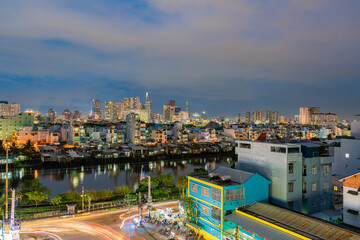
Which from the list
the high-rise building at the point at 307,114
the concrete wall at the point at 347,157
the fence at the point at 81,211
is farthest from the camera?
the high-rise building at the point at 307,114

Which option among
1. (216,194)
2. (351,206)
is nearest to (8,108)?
(216,194)

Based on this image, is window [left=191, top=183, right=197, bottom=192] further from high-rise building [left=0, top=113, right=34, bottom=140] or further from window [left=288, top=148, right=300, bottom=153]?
high-rise building [left=0, top=113, right=34, bottom=140]

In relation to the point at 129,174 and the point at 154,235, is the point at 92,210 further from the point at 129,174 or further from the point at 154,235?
the point at 129,174

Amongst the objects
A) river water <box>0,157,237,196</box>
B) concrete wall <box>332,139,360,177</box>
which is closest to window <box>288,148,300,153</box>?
concrete wall <box>332,139,360,177</box>

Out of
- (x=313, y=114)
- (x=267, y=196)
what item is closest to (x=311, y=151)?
(x=267, y=196)

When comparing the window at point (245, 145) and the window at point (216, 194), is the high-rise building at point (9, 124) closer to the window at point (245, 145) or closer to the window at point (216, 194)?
the window at point (245, 145)

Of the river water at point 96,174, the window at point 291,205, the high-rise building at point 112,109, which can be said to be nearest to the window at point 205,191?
the window at point 291,205

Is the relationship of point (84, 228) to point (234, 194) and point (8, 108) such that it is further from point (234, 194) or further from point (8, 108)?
point (8, 108)
